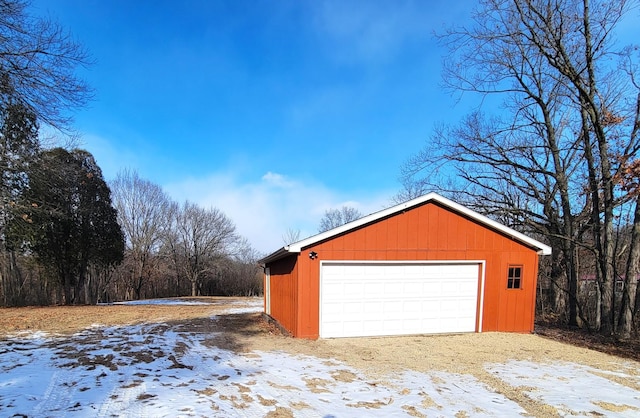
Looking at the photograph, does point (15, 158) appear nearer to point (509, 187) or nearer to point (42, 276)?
point (42, 276)

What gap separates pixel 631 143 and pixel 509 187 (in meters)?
6.48


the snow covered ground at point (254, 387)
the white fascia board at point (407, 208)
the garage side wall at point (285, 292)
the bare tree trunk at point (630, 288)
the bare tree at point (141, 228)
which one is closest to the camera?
the snow covered ground at point (254, 387)

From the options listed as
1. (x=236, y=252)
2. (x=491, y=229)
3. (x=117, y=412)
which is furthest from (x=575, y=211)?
(x=236, y=252)

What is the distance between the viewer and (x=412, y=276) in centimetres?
931

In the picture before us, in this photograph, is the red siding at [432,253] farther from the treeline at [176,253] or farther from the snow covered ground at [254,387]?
the treeline at [176,253]

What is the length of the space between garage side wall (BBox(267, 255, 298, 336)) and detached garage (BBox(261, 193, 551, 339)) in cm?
3

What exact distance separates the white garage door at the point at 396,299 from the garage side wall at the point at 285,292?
0.70 metres

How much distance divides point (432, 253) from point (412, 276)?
31.3 inches

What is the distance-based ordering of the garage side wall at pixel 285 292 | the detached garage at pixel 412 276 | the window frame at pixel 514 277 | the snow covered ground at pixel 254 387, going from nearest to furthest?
the snow covered ground at pixel 254 387
the detached garage at pixel 412 276
the garage side wall at pixel 285 292
the window frame at pixel 514 277

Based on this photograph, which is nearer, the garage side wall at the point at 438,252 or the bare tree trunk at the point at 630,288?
the garage side wall at the point at 438,252

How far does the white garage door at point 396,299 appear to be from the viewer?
8820mm

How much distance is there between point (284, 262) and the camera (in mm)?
10484

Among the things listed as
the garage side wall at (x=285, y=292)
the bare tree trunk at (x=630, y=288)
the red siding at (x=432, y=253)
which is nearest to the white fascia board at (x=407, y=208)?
the red siding at (x=432, y=253)

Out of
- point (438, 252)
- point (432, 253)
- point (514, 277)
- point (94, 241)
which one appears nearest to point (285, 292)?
point (432, 253)
